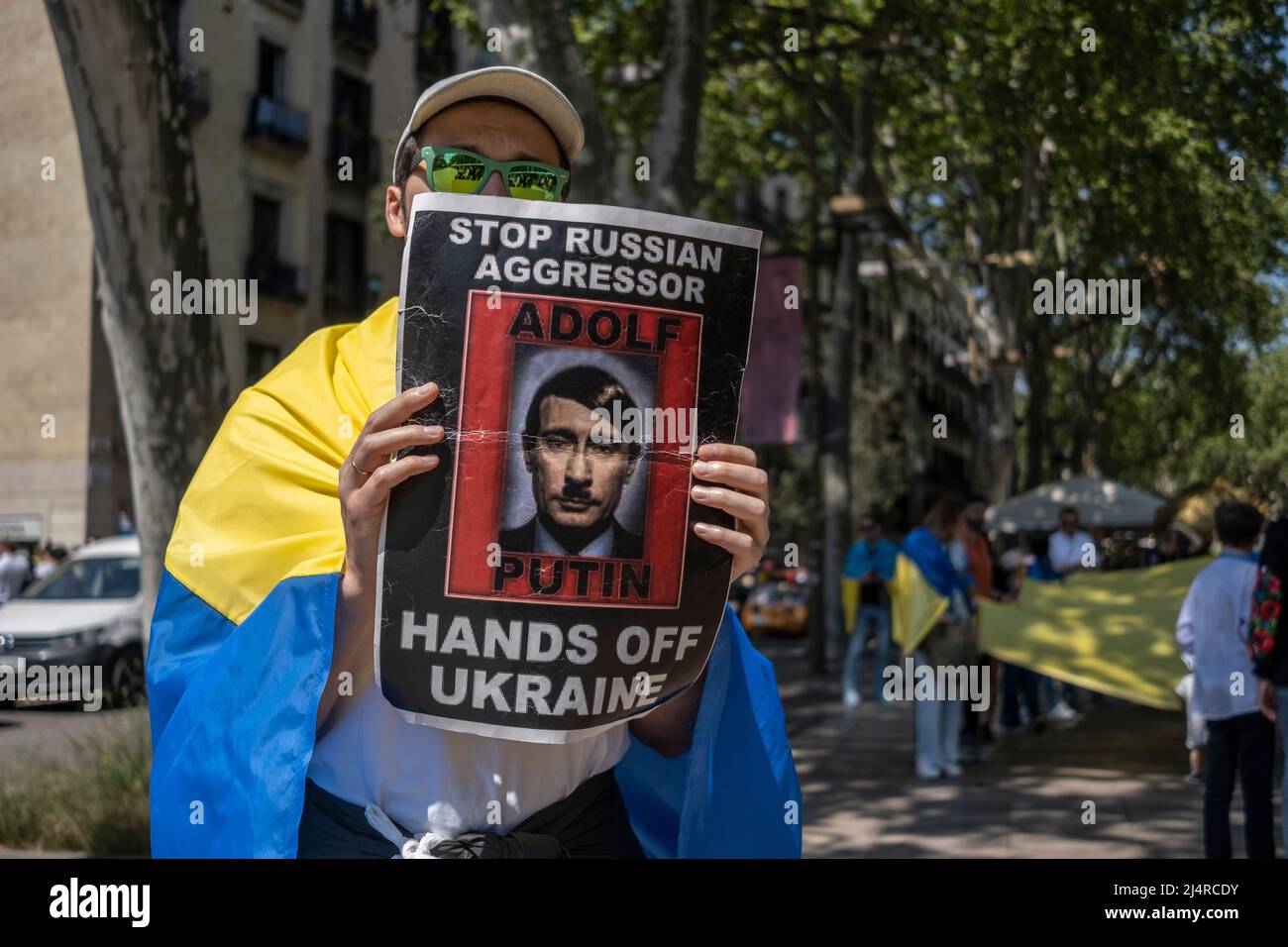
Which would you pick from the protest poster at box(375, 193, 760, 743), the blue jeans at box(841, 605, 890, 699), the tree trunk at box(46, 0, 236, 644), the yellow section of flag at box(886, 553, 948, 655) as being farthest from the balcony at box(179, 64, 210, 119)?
the protest poster at box(375, 193, 760, 743)

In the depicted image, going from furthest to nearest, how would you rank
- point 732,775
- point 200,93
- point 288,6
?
point 288,6 < point 200,93 < point 732,775

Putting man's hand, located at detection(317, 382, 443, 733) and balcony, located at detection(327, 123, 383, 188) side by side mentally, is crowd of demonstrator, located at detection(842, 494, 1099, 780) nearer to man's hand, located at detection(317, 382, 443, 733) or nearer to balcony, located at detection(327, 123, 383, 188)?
man's hand, located at detection(317, 382, 443, 733)

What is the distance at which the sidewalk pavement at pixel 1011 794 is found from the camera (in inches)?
309

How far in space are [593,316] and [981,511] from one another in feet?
35.0

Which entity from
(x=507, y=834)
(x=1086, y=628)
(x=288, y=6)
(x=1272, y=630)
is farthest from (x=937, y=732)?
(x=288, y=6)

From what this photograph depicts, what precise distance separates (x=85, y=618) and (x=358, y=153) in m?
20.9

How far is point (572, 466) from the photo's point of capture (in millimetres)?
1606

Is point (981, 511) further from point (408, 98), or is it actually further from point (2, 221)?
point (408, 98)

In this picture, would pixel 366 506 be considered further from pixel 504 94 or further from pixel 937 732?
pixel 937 732

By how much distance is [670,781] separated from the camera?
7.00ft

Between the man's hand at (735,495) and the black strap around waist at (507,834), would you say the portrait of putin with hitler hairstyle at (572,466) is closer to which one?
the man's hand at (735,495)

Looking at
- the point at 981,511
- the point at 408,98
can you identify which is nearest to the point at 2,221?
the point at 408,98

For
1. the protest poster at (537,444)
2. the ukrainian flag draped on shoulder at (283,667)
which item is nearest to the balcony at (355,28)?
the ukrainian flag draped on shoulder at (283,667)

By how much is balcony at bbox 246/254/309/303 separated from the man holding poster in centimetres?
2874
